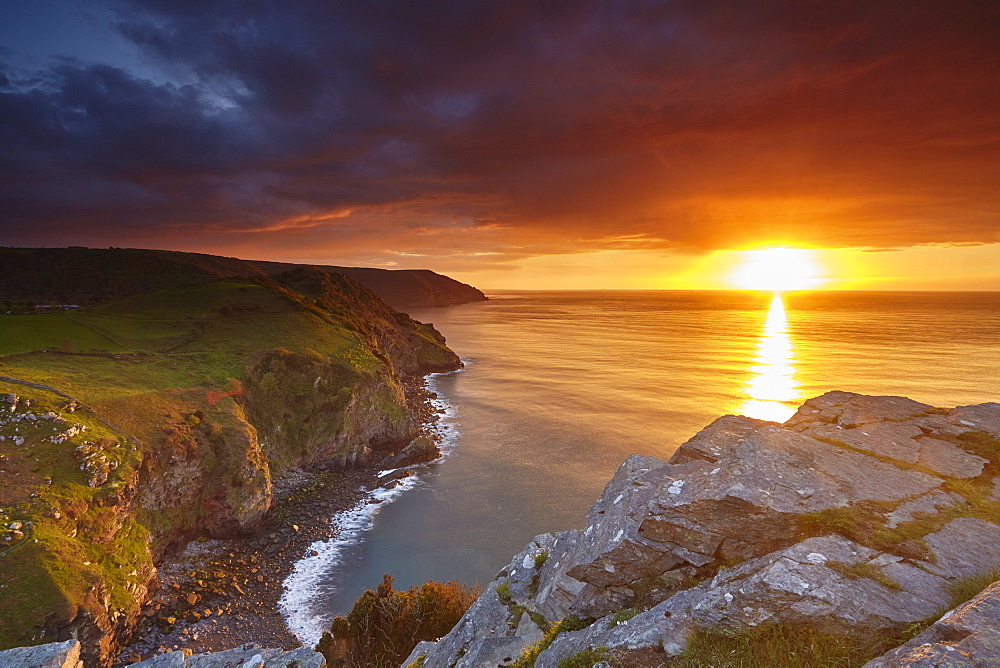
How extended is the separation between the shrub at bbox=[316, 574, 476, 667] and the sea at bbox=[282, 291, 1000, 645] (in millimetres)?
3291

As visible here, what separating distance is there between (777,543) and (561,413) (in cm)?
6347

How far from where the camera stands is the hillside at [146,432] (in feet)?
77.2

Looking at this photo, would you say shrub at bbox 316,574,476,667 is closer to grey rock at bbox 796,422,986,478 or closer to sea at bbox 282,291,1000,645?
sea at bbox 282,291,1000,645

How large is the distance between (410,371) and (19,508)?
3042 inches

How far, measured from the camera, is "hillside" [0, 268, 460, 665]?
23.5 meters

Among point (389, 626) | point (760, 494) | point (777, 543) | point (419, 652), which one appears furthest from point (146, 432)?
point (777, 543)

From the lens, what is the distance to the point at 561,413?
72188 millimetres

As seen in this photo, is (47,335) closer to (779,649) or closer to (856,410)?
(779,649)

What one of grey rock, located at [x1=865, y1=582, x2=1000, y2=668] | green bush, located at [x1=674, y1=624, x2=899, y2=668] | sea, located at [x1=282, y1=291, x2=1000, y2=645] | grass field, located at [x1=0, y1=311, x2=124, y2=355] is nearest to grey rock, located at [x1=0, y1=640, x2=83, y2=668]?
sea, located at [x1=282, y1=291, x2=1000, y2=645]

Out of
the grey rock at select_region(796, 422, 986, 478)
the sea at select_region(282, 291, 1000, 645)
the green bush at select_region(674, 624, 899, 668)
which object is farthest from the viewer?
the sea at select_region(282, 291, 1000, 645)

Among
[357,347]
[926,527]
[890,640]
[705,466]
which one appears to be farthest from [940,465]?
[357,347]

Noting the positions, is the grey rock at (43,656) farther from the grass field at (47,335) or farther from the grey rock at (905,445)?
the grass field at (47,335)

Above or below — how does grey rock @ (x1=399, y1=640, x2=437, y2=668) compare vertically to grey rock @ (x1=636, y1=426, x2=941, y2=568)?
below

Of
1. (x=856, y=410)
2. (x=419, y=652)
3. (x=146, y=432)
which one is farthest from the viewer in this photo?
(x=146, y=432)
